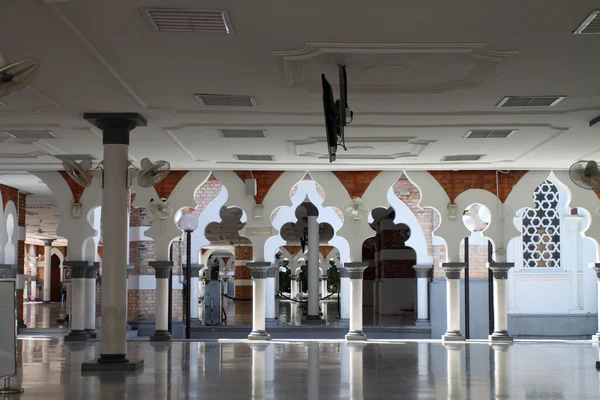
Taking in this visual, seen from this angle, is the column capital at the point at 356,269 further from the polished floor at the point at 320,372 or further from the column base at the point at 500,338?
the column base at the point at 500,338

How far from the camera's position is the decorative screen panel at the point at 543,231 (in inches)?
746

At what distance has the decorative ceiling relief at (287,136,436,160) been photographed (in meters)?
12.1

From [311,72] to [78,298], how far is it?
8522 mm

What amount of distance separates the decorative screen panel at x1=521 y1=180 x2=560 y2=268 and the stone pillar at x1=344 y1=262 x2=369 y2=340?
19.1 ft

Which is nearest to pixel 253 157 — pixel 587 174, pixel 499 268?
pixel 499 268

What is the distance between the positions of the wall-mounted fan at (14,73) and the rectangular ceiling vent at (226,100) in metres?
3.58

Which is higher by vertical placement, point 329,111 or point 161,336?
point 329,111

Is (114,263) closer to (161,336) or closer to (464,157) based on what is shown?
(161,336)

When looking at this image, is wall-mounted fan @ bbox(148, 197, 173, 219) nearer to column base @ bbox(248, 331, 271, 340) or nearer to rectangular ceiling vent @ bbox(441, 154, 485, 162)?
column base @ bbox(248, 331, 271, 340)

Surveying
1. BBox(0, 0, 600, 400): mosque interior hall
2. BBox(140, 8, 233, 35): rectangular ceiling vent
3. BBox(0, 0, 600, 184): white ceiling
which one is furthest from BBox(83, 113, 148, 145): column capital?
BBox(140, 8, 233, 35): rectangular ceiling vent

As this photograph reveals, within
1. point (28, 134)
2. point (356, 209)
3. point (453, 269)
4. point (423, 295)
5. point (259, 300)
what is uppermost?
point (28, 134)

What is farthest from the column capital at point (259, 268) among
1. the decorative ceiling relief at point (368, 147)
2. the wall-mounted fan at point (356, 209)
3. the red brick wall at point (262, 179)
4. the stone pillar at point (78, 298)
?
the stone pillar at point (78, 298)

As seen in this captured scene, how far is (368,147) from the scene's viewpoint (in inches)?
504

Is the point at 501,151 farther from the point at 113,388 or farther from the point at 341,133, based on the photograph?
the point at 113,388
